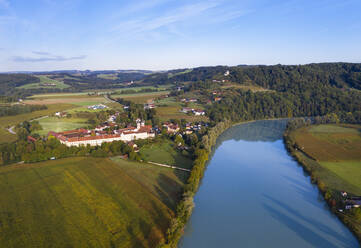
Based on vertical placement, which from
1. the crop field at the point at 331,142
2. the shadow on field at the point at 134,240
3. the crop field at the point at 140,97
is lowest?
the crop field at the point at 331,142

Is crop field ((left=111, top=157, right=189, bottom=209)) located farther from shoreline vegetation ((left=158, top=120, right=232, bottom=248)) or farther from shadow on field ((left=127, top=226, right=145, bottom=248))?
shadow on field ((left=127, top=226, right=145, bottom=248))

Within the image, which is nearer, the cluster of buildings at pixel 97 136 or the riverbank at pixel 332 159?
the riverbank at pixel 332 159

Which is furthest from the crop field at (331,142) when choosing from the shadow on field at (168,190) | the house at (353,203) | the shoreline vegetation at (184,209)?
the shadow on field at (168,190)

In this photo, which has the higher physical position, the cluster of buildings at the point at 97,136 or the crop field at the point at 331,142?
the cluster of buildings at the point at 97,136

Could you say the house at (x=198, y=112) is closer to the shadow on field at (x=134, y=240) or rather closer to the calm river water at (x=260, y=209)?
the calm river water at (x=260, y=209)

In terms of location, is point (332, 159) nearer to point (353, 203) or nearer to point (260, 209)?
point (353, 203)


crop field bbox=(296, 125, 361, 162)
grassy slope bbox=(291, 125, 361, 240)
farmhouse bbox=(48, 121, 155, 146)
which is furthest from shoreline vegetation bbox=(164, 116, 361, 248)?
farmhouse bbox=(48, 121, 155, 146)
